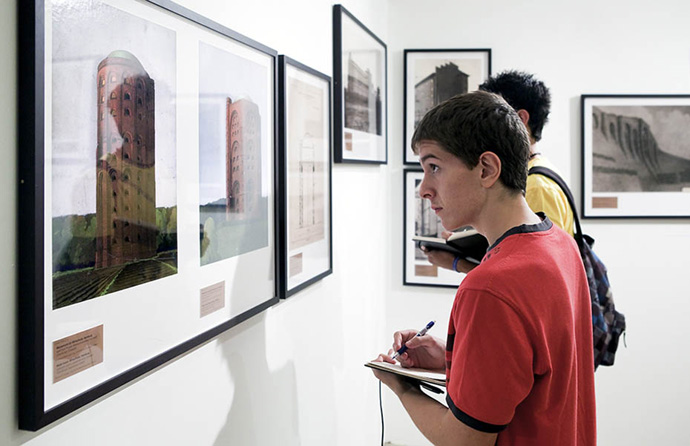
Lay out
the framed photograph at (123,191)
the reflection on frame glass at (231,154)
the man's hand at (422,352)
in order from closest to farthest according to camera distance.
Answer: the framed photograph at (123,191) < the reflection on frame glass at (231,154) < the man's hand at (422,352)

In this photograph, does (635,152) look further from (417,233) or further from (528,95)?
(528,95)

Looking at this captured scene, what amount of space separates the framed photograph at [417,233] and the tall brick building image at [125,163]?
226 cm

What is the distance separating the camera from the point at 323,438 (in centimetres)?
207

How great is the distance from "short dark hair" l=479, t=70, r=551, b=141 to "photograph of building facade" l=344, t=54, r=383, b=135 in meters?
0.64

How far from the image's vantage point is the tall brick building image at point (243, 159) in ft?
4.10

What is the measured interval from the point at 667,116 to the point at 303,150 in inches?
86.9

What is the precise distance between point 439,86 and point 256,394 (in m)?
2.11

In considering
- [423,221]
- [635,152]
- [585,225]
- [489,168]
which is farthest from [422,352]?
[635,152]

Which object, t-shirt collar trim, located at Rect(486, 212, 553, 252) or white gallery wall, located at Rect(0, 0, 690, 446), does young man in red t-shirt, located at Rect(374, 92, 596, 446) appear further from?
white gallery wall, located at Rect(0, 0, 690, 446)

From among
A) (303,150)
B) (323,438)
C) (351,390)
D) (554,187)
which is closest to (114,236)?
(303,150)

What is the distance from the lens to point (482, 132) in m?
1.03

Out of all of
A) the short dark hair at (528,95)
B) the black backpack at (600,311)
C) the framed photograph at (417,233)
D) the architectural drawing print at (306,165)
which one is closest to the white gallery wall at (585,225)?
the framed photograph at (417,233)

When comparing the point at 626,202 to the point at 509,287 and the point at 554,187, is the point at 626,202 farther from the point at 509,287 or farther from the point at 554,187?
the point at 509,287

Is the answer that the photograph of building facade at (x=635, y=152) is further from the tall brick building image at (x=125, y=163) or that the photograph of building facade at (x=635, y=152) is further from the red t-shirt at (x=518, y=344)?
the tall brick building image at (x=125, y=163)
